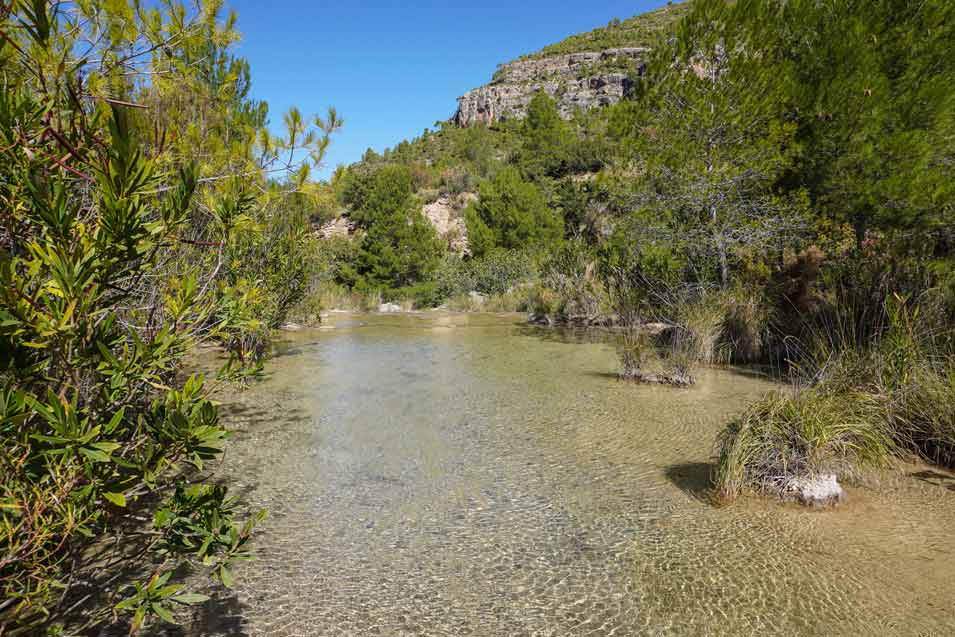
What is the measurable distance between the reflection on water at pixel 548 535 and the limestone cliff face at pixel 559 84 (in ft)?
159

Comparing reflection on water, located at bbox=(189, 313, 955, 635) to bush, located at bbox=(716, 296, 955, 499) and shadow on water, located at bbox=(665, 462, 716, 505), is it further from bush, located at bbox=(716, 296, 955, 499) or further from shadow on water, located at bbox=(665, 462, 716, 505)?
bush, located at bbox=(716, 296, 955, 499)

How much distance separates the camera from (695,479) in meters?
3.99

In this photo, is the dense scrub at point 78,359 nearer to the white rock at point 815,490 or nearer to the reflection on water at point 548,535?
the reflection on water at point 548,535

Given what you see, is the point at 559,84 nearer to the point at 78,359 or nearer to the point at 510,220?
the point at 510,220

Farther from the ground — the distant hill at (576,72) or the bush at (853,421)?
the distant hill at (576,72)

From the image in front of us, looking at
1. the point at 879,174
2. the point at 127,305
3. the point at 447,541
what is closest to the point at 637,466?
the point at 447,541

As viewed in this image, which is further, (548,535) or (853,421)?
(853,421)

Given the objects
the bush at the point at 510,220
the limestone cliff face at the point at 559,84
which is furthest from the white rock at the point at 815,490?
the limestone cliff face at the point at 559,84

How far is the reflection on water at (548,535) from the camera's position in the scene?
2477 mm

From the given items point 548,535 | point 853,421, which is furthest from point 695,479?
point 548,535

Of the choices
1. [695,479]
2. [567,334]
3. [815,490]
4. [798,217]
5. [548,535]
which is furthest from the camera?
[567,334]

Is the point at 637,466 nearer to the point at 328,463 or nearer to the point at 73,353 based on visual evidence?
the point at 328,463

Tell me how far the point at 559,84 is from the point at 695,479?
6005 centimetres

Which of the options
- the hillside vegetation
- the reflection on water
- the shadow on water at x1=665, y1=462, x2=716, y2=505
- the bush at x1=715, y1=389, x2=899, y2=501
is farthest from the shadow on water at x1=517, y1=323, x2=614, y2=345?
the bush at x1=715, y1=389, x2=899, y2=501
